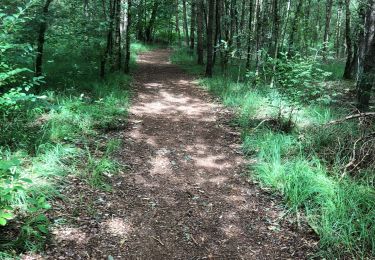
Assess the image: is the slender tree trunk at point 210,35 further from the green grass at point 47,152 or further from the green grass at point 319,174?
the green grass at point 319,174

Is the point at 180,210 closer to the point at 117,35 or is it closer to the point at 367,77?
the point at 367,77

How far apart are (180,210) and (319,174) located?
2.07 meters

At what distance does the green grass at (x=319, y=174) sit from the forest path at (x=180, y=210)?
26cm

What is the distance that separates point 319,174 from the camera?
4566 mm

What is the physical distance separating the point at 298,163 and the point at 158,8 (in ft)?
77.4

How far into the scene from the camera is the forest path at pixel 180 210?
355 centimetres

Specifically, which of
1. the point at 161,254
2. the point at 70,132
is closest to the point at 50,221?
the point at 161,254

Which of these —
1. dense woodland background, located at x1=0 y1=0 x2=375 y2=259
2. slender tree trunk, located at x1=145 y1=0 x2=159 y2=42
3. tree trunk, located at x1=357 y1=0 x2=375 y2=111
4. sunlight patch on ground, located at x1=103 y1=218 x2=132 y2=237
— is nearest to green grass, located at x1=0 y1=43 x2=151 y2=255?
dense woodland background, located at x1=0 y1=0 x2=375 y2=259

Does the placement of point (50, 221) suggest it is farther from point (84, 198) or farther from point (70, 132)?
point (70, 132)

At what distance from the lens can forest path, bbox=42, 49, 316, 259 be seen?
11.6 ft

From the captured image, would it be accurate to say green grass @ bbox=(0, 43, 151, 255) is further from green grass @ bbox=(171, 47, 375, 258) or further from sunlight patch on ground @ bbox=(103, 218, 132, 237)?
green grass @ bbox=(171, 47, 375, 258)

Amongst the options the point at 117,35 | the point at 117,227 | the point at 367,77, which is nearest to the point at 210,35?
the point at 117,35

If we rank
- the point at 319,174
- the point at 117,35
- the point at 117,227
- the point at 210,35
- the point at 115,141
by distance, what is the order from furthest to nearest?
the point at 210,35 < the point at 117,35 < the point at 115,141 < the point at 319,174 < the point at 117,227

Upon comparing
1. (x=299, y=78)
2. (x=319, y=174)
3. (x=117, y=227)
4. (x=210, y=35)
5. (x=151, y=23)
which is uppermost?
(x=151, y=23)
